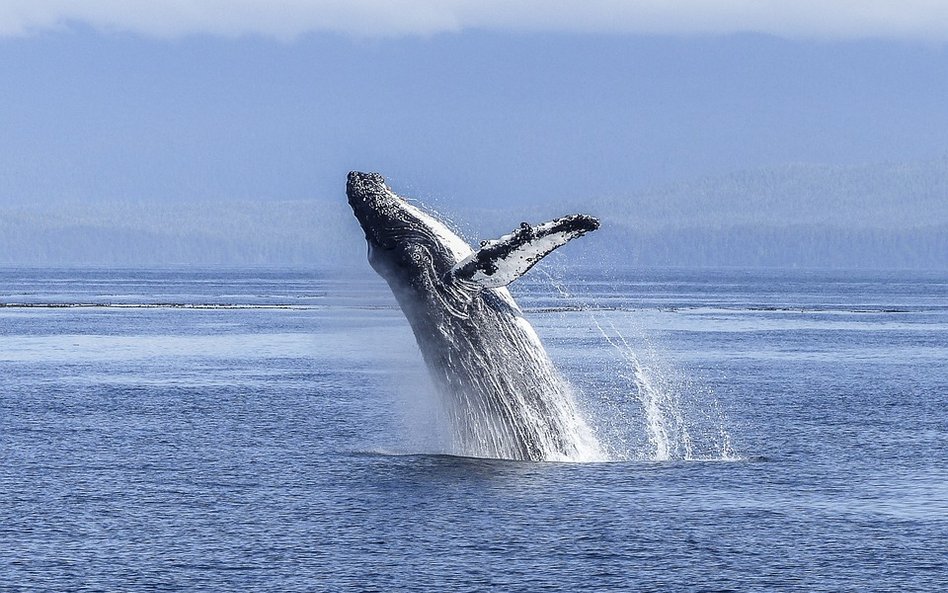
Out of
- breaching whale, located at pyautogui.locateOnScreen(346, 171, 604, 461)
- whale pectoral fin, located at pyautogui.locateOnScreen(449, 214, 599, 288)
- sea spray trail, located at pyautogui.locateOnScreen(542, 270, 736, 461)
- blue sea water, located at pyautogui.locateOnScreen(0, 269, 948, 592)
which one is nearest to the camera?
blue sea water, located at pyautogui.locateOnScreen(0, 269, 948, 592)

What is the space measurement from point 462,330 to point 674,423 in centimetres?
1132

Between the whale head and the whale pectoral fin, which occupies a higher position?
the whale head

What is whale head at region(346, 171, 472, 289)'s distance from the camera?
68.7 ft

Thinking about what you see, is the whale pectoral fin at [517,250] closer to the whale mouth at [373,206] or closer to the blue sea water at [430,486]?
the whale mouth at [373,206]

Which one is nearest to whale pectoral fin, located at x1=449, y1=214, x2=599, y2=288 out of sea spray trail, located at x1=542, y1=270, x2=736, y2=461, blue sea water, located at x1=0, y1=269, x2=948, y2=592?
sea spray trail, located at x1=542, y1=270, x2=736, y2=461

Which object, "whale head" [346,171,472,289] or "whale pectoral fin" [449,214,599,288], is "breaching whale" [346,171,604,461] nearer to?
"whale head" [346,171,472,289]

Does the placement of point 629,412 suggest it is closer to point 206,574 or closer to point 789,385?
point 789,385

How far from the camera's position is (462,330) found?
20.9m

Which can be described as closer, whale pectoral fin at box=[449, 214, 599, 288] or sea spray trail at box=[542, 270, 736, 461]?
whale pectoral fin at box=[449, 214, 599, 288]

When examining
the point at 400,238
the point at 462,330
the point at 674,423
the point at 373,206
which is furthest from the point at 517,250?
the point at 674,423

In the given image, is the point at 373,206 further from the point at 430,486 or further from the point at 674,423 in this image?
the point at 674,423

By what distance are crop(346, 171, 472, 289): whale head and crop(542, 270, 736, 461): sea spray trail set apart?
1.52 metres

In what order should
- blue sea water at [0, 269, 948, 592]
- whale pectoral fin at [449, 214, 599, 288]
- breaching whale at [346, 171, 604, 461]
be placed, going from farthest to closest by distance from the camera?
breaching whale at [346, 171, 604, 461] → whale pectoral fin at [449, 214, 599, 288] → blue sea water at [0, 269, 948, 592]

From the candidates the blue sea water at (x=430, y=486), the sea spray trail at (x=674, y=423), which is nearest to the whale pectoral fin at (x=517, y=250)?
the sea spray trail at (x=674, y=423)
